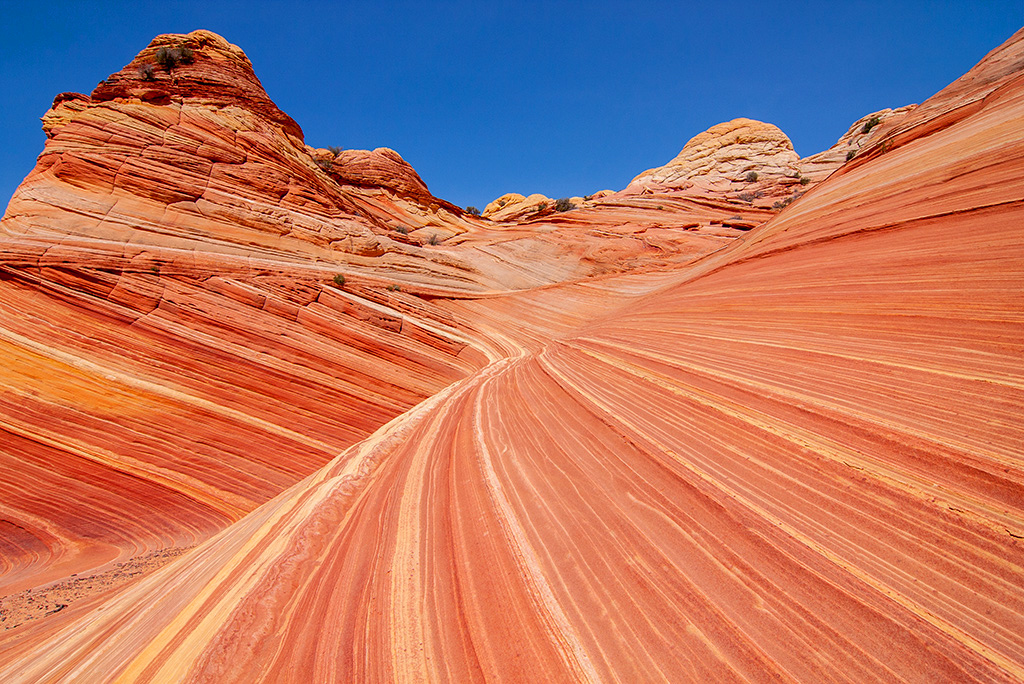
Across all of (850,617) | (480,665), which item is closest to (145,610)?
(480,665)

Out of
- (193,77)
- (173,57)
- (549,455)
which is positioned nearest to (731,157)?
(193,77)

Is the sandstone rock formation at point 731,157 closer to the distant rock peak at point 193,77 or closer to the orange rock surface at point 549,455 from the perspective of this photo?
the orange rock surface at point 549,455

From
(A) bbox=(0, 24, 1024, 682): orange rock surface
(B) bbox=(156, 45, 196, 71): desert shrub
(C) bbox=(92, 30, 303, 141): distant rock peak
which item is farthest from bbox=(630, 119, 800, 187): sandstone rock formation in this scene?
(B) bbox=(156, 45, 196, 71): desert shrub

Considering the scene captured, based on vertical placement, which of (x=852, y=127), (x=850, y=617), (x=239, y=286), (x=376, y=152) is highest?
(x=852, y=127)

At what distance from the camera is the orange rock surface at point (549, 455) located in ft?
5.48

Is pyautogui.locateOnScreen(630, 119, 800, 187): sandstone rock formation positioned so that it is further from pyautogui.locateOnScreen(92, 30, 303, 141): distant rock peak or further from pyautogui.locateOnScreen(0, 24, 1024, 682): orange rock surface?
pyautogui.locateOnScreen(92, 30, 303, 141): distant rock peak

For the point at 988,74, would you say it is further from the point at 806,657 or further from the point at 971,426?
the point at 806,657

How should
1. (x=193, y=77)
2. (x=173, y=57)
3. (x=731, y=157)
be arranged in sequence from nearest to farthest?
(x=193, y=77) < (x=173, y=57) < (x=731, y=157)

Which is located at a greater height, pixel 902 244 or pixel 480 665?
pixel 902 244

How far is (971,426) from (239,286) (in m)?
10.4

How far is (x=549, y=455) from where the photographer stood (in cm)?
333

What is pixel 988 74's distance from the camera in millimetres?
7469

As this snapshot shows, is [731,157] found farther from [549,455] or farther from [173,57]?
[549,455]

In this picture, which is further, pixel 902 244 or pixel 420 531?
pixel 902 244
